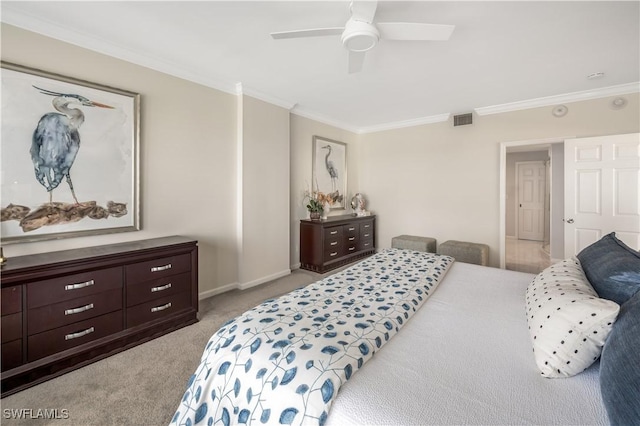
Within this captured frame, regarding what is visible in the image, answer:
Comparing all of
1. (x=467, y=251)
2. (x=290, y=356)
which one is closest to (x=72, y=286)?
(x=290, y=356)

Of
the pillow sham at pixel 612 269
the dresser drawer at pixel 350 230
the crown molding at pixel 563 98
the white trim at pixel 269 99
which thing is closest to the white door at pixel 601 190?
the crown molding at pixel 563 98

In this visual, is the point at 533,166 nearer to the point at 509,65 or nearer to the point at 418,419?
the point at 509,65

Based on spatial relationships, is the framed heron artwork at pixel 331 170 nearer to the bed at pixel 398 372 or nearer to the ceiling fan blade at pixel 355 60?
the ceiling fan blade at pixel 355 60

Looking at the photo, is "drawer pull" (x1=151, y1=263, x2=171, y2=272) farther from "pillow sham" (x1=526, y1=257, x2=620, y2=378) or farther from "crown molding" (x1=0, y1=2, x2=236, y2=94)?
"pillow sham" (x1=526, y1=257, x2=620, y2=378)

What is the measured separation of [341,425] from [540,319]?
3.13ft

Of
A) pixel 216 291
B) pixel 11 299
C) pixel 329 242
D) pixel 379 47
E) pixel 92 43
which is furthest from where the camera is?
pixel 329 242

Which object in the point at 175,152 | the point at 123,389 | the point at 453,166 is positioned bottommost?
the point at 123,389

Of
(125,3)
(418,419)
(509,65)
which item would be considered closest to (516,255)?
(509,65)

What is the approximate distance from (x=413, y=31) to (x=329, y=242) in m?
3.01

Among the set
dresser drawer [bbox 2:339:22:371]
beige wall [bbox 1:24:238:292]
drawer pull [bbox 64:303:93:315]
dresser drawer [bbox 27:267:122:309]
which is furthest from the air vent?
dresser drawer [bbox 2:339:22:371]

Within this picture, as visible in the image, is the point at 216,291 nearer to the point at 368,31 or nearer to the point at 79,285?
the point at 79,285

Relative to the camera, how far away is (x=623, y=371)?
2.35 ft

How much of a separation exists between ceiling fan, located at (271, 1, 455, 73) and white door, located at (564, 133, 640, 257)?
3060mm

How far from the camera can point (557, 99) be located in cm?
366
